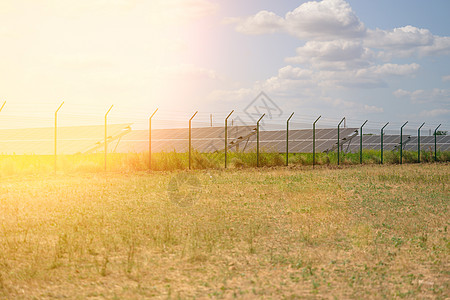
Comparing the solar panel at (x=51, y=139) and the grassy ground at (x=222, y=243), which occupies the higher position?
the solar panel at (x=51, y=139)

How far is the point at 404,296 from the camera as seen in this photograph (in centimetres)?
486

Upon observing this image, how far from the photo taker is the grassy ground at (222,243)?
514 centimetres

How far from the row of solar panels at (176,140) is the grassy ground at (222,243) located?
1161 cm

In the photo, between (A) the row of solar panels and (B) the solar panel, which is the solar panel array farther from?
(B) the solar panel

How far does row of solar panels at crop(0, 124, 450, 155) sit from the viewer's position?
89.9 ft

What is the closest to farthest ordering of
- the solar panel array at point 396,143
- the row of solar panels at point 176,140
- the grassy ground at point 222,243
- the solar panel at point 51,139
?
the grassy ground at point 222,243 < the solar panel at point 51,139 < the row of solar panels at point 176,140 < the solar panel array at point 396,143

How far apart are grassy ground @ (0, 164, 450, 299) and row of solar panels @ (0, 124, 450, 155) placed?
11.6 metres

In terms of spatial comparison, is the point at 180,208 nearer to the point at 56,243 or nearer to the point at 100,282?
the point at 56,243

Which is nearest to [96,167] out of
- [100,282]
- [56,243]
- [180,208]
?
[180,208]

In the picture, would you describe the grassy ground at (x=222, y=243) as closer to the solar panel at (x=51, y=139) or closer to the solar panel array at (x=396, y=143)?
the solar panel at (x=51, y=139)

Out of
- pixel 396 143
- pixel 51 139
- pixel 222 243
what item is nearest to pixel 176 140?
pixel 51 139

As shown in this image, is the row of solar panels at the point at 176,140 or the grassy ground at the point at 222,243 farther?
the row of solar panels at the point at 176,140

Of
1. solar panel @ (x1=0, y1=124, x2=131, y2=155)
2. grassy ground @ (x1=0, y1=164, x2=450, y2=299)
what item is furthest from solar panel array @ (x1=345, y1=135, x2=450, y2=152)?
grassy ground @ (x1=0, y1=164, x2=450, y2=299)

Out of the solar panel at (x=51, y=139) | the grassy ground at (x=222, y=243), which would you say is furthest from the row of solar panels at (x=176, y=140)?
the grassy ground at (x=222, y=243)
